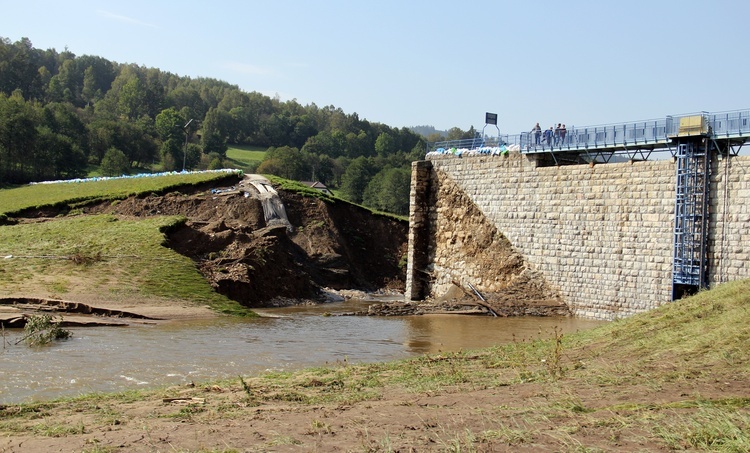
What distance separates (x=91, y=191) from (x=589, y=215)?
31.7 metres

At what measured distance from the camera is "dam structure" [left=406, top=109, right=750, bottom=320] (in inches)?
884

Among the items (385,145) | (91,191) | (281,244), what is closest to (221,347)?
(281,244)

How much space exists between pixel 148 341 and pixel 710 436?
566 inches

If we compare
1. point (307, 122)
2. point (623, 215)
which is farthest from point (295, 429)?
point (307, 122)

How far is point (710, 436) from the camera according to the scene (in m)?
6.72

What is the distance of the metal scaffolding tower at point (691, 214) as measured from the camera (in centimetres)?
2252

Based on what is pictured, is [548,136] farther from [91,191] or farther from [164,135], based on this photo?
[164,135]

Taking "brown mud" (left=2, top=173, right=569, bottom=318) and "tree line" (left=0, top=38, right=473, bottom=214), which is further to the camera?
"tree line" (left=0, top=38, right=473, bottom=214)

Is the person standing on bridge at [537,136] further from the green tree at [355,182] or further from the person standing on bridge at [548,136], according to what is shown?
the green tree at [355,182]

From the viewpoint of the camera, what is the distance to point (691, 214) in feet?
74.7

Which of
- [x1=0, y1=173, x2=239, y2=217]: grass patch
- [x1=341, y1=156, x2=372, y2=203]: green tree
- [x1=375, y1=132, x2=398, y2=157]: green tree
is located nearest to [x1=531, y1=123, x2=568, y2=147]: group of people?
[x1=0, y1=173, x2=239, y2=217]: grass patch

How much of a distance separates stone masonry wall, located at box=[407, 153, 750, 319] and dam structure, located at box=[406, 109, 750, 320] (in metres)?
0.04

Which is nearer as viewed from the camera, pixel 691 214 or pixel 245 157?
pixel 691 214

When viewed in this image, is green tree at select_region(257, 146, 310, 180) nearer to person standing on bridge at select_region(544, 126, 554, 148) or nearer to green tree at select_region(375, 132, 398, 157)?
green tree at select_region(375, 132, 398, 157)
